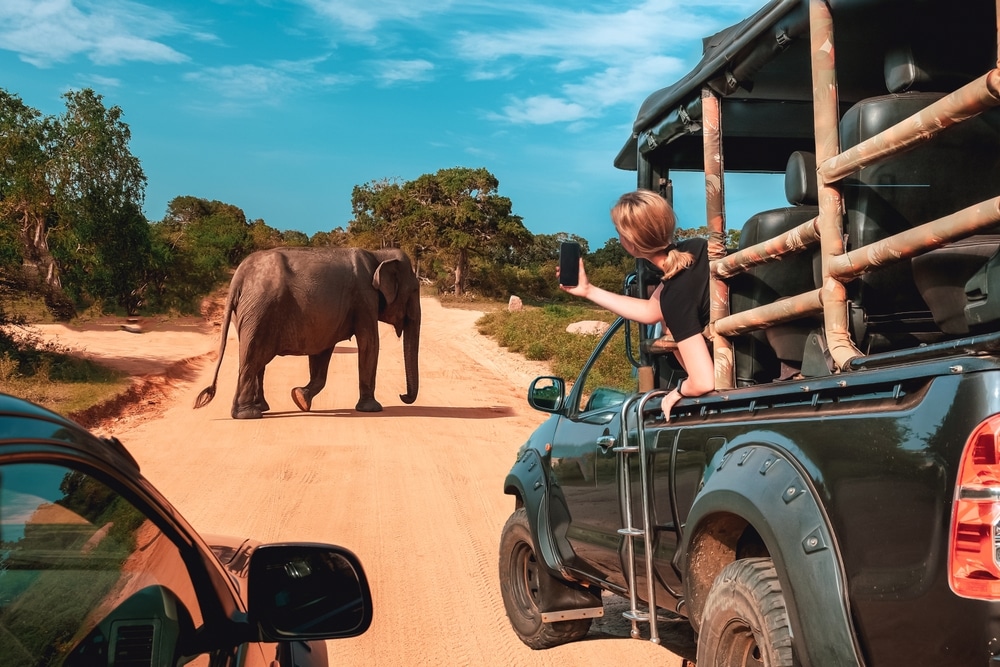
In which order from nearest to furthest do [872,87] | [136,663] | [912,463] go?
[136,663], [912,463], [872,87]

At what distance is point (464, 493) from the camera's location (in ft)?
33.8

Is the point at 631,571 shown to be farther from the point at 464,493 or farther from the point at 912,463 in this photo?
the point at 464,493

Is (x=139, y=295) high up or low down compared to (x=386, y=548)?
up

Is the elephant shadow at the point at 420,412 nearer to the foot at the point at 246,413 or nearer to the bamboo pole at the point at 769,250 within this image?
the foot at the point at 246,413

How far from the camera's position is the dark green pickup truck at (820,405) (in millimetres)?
2357

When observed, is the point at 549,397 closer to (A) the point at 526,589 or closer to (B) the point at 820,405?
(A) the point at 526,589

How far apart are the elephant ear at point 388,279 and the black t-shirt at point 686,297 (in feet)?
46.6

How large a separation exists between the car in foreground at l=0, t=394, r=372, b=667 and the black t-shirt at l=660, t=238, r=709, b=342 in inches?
83.1

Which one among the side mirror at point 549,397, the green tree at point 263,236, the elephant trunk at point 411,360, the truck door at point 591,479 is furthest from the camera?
the green tree at point 263,236

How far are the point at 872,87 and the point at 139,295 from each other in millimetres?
33271

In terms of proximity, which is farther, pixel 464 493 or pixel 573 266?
pixel 464 493

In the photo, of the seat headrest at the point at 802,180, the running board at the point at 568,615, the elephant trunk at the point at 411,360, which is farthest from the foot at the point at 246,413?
the seat headrest at the point at 802,180

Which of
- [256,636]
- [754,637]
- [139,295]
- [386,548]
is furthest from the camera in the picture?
[139,295]

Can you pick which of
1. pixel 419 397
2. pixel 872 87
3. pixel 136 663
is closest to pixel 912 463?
pixel 136 663
